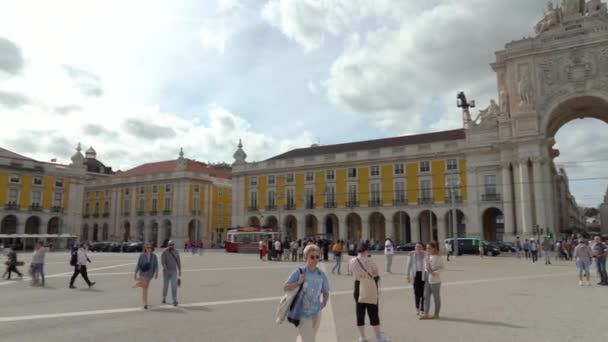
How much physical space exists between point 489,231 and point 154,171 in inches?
1998

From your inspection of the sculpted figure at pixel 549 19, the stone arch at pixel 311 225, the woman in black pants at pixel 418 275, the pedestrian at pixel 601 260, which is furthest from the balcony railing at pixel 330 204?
the woman in black pants at pixel 418 275

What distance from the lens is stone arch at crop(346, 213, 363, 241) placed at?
183ft

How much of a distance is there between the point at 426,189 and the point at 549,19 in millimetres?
20896

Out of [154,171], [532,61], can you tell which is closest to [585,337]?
[532,61]

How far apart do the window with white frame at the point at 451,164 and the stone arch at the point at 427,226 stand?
5.16 meters

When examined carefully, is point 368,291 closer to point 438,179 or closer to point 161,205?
point 438,179

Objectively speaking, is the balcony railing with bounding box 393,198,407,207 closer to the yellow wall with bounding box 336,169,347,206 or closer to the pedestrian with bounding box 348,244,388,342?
the yellow wall with bounding box 336,169,347,206

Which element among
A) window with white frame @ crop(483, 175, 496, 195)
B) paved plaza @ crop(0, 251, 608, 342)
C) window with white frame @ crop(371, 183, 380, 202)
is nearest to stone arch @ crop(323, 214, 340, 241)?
window with white frame @ crop(371, 183, 380, 202)

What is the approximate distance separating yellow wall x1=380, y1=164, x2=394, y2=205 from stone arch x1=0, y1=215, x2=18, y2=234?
47327 mm

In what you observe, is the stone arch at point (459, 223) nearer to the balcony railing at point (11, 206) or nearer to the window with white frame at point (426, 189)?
the window with white frame at point (426, 189)

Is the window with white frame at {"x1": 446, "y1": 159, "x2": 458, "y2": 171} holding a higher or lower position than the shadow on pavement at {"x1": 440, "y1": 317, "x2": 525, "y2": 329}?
higher

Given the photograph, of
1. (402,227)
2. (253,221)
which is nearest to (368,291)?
(402,227)

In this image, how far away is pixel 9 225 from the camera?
5988 centimetres

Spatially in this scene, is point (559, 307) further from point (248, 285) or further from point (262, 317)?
point (248, 285)
